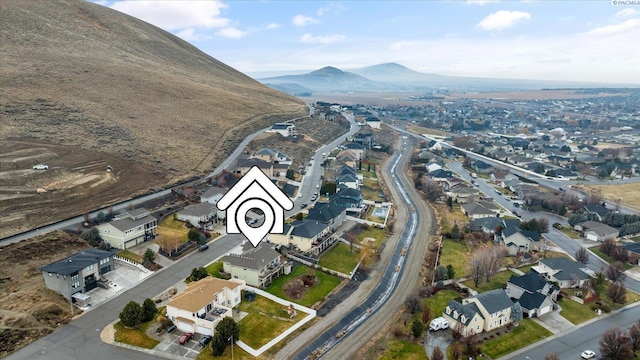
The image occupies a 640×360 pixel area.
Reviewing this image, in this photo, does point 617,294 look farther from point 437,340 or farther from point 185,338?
point 185,338

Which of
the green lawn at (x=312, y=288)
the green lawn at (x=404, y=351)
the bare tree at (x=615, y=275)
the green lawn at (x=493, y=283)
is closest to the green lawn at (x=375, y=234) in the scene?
the green lawn at (x=312, y=288)

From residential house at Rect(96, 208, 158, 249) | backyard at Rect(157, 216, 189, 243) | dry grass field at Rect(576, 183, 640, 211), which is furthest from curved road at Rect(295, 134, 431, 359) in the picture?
dry grass field at Rect(576, 183, 640, 211)

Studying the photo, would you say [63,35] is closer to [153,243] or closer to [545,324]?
[153,243]

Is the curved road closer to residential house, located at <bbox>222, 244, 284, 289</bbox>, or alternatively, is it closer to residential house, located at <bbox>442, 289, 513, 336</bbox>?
residential house, located at <bbox>442, 289, 513, 336</bbox>

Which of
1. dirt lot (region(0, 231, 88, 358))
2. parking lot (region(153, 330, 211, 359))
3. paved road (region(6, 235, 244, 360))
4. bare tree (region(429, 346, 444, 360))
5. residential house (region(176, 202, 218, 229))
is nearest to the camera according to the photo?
bare tree (region(429, 346, 444, 360))

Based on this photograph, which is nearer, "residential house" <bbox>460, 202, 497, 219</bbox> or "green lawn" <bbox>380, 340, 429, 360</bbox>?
"green lawn" <bbox>380, 340, 429, 360</bbox>

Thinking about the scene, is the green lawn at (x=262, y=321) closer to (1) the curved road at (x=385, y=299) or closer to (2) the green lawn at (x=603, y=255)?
(1) the curved road at (x=385, y=299)

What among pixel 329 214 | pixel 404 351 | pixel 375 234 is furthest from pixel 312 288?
pixel 375 234
